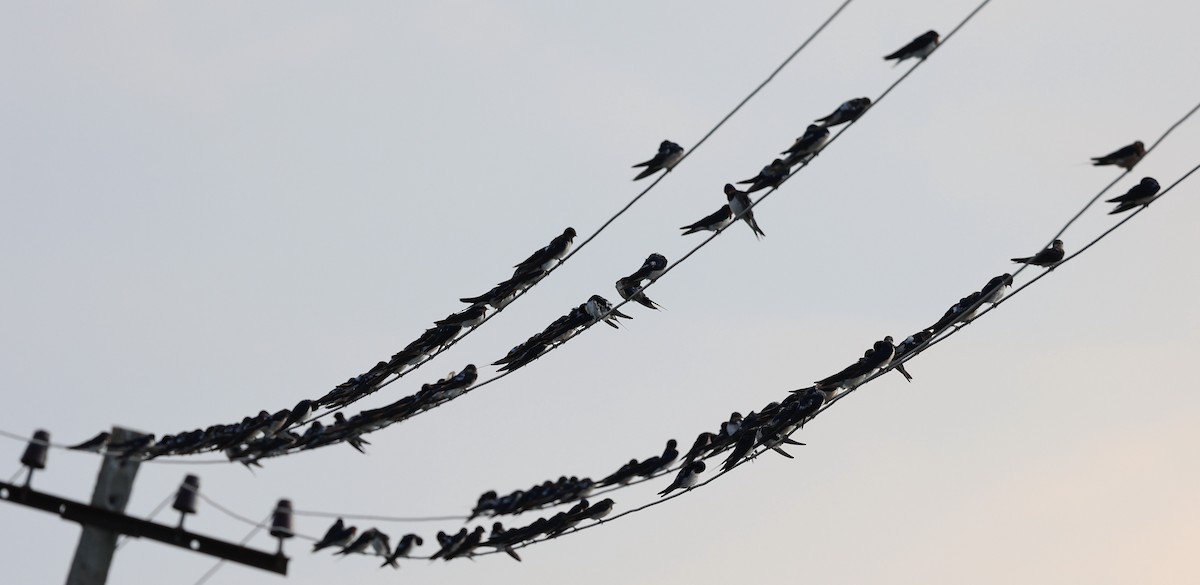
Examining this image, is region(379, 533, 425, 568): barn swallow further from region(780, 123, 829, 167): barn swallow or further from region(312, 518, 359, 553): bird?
region(780, 123, 829, 167): barn swallow

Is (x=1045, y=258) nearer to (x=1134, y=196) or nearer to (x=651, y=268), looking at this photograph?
(x=1134, y=196)

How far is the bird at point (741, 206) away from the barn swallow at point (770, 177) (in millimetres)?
308

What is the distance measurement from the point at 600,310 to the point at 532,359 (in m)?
1.54

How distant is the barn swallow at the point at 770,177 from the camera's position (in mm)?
18625

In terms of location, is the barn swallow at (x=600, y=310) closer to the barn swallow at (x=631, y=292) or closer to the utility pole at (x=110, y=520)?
the barn swallow at (x=631, y=292)

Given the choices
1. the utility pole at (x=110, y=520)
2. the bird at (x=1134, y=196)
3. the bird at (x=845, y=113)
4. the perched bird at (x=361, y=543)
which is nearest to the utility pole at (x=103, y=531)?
the utility pole at (x=110, y=520)

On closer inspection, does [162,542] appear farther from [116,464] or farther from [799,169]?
[799,169]

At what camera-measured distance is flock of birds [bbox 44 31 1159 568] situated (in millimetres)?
18562

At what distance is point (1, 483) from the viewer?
1353cm

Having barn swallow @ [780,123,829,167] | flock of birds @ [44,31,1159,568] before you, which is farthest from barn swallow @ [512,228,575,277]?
barn swallow @ [780,123,829,167]

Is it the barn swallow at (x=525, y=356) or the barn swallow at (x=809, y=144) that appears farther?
the barn swallow at (x=525, y=356)

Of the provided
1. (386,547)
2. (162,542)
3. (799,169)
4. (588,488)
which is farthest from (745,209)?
(162,542)

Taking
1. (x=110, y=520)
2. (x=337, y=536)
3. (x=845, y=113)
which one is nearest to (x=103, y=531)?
(x=110, y=520)

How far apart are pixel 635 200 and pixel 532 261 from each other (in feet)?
23.9
